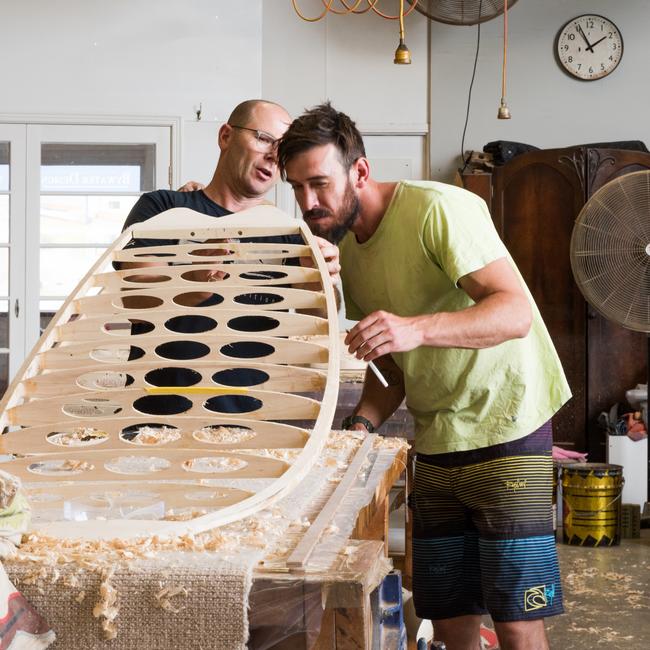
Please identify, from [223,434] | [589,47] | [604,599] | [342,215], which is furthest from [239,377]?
[589,47]

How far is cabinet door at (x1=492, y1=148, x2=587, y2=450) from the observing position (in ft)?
19.1

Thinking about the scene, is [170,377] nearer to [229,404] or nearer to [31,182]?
[229,404]

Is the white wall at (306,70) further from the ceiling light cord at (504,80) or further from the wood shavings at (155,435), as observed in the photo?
the wood shavings at (155,435)

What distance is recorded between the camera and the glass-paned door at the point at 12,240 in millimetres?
6117

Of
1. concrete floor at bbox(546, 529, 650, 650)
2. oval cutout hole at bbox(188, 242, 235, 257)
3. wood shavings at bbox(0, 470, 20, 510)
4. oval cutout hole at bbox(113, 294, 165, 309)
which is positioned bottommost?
concrete floor at bbox(546, 529, 650, 650)

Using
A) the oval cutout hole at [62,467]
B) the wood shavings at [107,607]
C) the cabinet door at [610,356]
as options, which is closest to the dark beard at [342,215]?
the oval cutout hole at [62,467]

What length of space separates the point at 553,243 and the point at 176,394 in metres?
4.30

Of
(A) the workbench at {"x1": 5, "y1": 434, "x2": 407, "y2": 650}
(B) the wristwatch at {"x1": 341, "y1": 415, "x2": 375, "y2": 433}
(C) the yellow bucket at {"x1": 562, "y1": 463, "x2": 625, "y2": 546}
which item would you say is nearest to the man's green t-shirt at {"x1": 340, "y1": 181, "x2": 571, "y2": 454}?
(B) the wristwatch at {"x1": 341, "y1": 415, "x2": 375, "y2": 433}

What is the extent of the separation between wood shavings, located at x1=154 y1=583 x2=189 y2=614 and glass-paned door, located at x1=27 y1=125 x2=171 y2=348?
518 centimetres

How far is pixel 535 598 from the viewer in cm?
198

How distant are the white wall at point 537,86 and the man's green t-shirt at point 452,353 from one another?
4534 mm

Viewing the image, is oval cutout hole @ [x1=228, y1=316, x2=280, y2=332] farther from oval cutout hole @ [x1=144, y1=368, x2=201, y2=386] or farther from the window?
the window

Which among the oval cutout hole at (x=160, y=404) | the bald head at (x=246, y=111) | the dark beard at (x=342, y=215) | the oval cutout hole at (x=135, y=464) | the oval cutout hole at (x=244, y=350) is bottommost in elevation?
the oval cutout hole at (x=135, y=464)

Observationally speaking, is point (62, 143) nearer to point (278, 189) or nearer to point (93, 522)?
point (278, 189)
